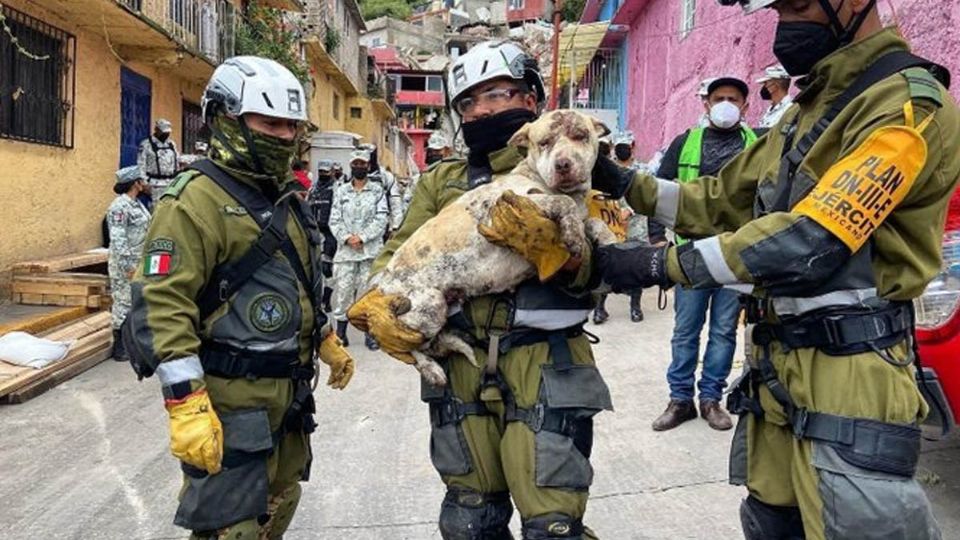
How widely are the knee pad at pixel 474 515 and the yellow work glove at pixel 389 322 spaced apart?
50 centimetres

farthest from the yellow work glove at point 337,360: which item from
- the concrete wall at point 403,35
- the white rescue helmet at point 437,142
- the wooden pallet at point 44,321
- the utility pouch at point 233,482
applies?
the concrete wall at point 403,35

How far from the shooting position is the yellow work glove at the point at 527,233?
7.33ft

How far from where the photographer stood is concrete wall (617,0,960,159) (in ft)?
20.8

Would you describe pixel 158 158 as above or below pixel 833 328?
above

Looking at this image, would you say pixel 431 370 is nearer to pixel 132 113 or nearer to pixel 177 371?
pixel 177 371

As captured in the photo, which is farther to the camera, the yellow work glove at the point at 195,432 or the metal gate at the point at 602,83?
the metal gate at the point at 602,83

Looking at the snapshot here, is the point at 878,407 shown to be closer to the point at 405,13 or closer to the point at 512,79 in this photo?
the point at 512,79

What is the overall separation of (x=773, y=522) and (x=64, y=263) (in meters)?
9.49

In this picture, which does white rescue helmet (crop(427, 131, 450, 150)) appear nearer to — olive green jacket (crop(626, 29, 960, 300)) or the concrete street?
the concrete street

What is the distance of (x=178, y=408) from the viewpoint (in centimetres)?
237

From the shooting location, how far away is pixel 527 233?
2260 millimetres

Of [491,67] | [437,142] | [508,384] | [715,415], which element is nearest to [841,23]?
[491,67]

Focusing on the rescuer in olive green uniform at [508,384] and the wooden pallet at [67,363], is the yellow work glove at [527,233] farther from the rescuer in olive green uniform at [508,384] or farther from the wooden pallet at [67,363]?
the wooden pallet at [67,363]

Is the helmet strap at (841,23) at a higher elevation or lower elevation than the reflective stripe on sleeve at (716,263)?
higher
